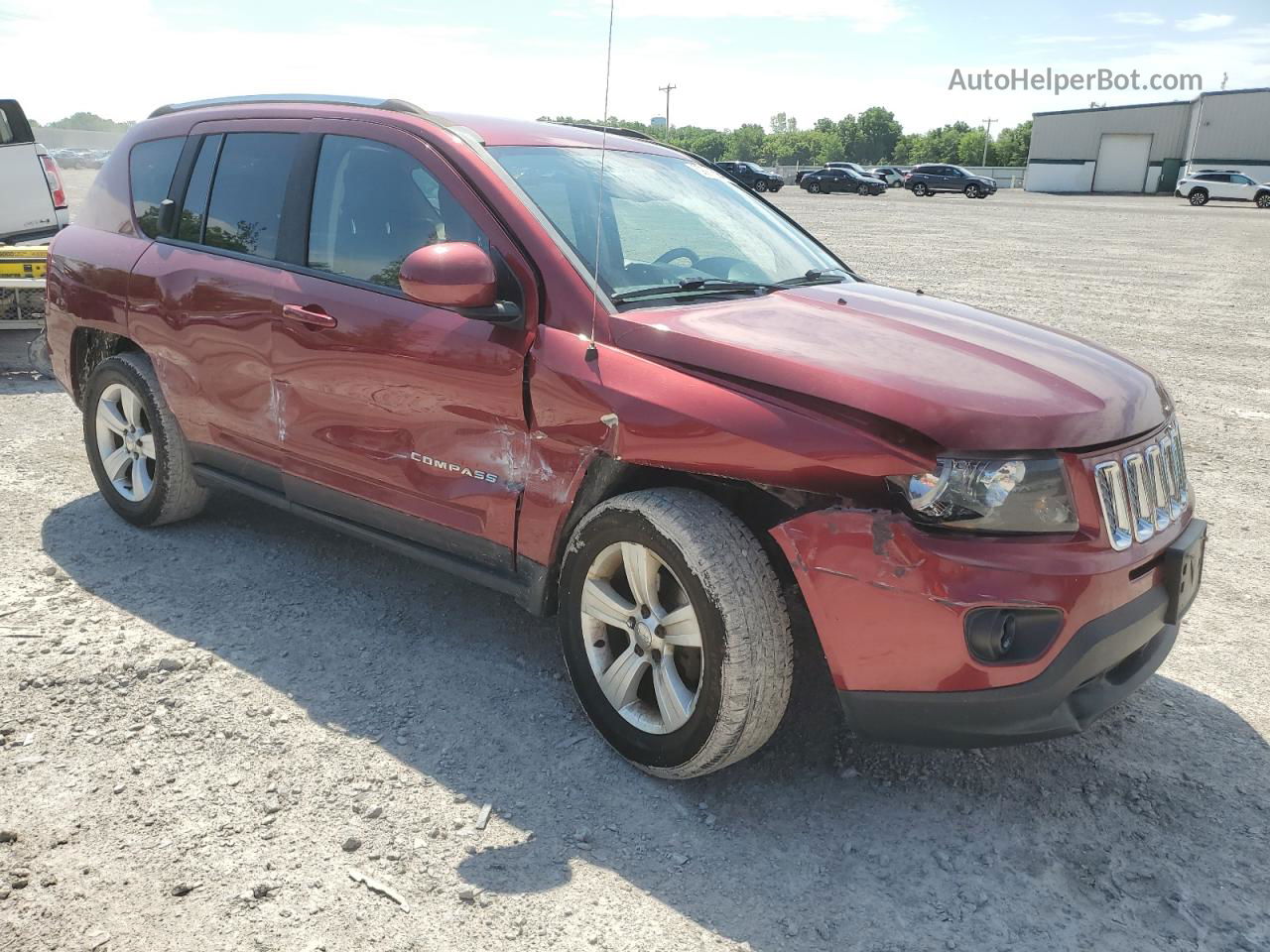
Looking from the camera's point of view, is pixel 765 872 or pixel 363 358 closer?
pixel 765 872

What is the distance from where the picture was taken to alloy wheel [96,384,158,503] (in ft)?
15.1

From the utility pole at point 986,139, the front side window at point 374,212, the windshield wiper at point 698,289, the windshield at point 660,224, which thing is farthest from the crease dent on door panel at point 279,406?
the utility pole at point 986,139

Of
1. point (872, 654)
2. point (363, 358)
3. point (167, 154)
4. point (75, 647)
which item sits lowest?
point (75, 647)

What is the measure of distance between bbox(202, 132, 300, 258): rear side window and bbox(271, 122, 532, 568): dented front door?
230 mm

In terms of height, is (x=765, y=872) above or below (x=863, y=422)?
below

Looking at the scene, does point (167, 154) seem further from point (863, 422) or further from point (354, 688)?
point (863, 422)

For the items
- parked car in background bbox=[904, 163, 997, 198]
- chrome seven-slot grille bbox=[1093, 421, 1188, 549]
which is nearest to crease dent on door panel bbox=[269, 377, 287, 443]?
chrome seven-slot grille bbox=[1093, 421, 1188, 549]

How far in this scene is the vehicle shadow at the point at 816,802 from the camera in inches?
97.1

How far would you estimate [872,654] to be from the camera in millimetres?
2523

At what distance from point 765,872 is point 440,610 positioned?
6.10 ft

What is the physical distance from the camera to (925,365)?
2.71m

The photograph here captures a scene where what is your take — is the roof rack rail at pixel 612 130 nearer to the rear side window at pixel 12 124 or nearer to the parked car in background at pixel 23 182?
the parked car in background at pixel 23 182

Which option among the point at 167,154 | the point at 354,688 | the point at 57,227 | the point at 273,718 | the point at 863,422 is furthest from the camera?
the point at 57,227

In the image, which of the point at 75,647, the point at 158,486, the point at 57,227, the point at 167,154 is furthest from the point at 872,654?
the point at 57,227
